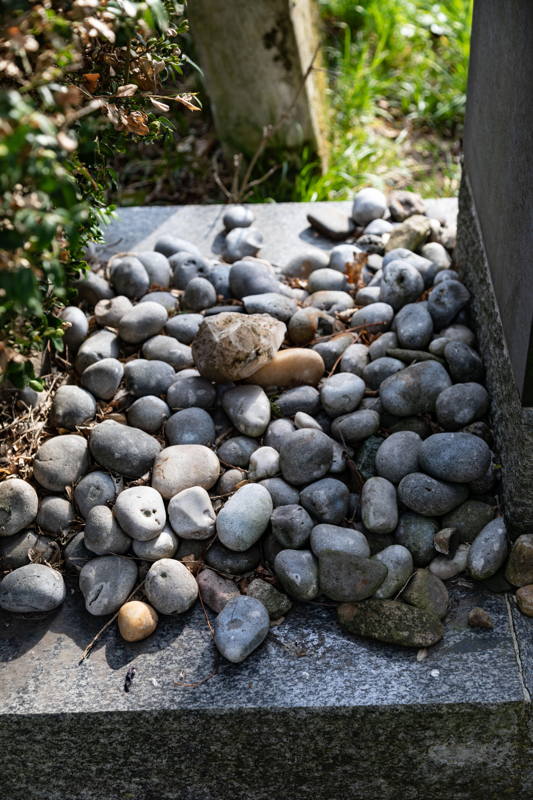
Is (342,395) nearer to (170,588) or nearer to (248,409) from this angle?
(248,409)

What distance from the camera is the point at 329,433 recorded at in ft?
6.81

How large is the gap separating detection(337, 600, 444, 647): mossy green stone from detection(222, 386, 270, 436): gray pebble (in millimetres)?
516

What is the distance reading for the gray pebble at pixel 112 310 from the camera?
7.80 ft

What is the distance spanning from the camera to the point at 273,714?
5.24ft

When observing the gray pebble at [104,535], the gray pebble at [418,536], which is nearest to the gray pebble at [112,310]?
the gray pebble at [104,535]

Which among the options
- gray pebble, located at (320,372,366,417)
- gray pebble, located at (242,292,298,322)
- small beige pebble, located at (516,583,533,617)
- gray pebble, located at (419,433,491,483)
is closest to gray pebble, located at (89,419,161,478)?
gray pebble, located at (320,372,366,417)

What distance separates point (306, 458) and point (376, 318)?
1.95 ft

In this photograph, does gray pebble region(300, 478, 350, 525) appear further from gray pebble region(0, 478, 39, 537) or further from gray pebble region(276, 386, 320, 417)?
gray pebble region(0, 478, 39, 537)

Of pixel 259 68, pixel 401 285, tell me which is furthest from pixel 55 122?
pixel 259 68

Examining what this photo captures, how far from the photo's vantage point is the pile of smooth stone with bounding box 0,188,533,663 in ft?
5.77

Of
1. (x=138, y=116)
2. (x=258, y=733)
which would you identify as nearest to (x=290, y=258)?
(x=138, y=116)

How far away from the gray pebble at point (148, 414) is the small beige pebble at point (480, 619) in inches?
34.8

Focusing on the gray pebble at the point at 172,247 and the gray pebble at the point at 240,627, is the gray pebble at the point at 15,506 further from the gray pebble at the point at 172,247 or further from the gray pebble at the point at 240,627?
the gray pebble at the point at 172,247

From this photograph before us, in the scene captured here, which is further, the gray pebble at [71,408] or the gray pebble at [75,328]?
the gray pebble at [75,328]
